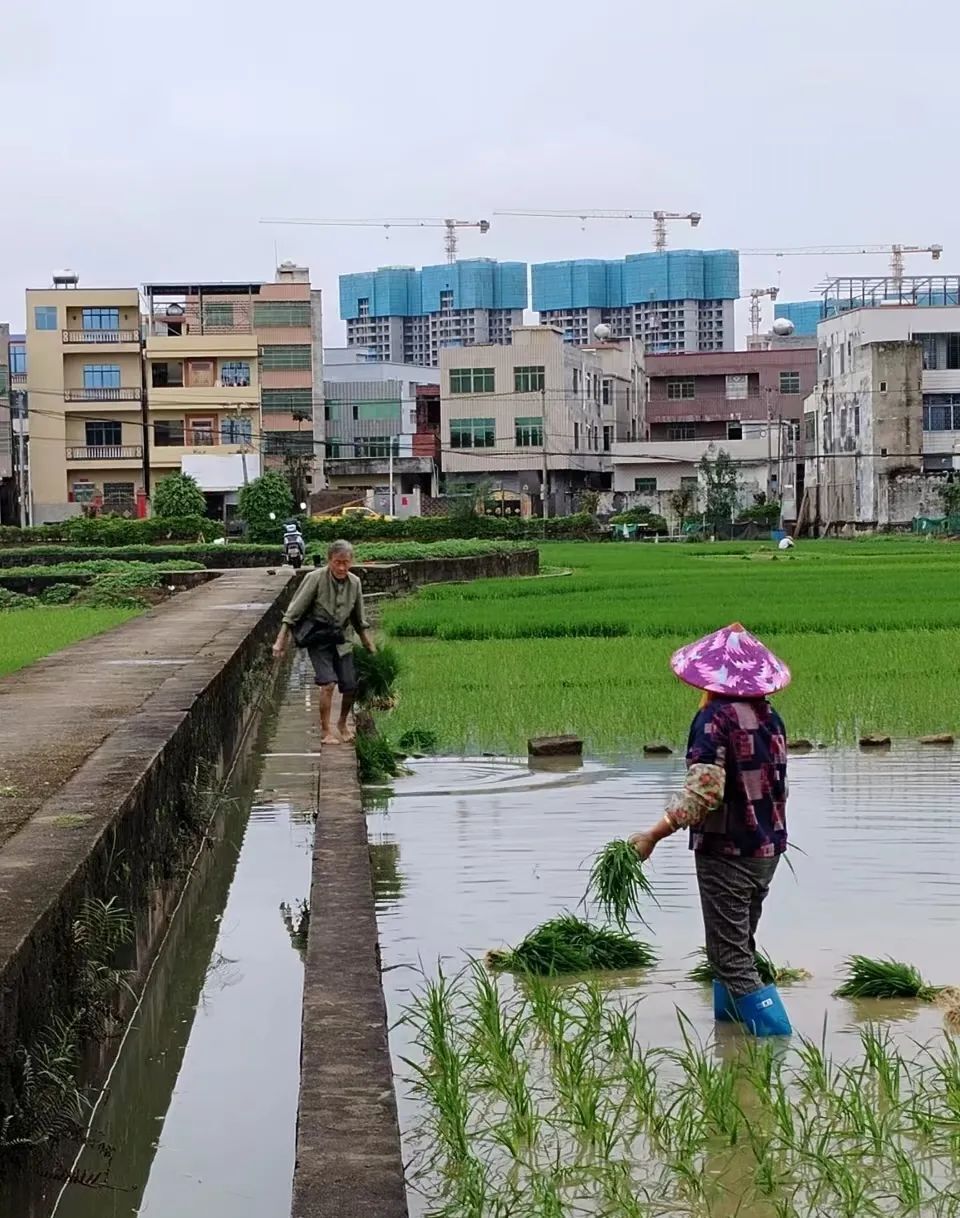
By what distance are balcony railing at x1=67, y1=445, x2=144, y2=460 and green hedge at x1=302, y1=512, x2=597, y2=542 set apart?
12.8 meters

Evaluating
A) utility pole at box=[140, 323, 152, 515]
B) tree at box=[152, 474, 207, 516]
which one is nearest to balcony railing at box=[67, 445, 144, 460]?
utility pole at box=[140, 323, 152, 515]

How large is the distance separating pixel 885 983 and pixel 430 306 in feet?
551

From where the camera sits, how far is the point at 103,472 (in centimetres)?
6756


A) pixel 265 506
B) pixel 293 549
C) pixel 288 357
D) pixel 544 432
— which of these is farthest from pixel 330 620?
pixel 544 432

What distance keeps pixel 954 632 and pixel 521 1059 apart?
16.3 meters

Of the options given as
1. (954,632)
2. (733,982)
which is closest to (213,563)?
(954,632)

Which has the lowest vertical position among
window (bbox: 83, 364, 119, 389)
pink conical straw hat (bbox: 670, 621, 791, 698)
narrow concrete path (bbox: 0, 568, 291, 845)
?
narrow concrete path (bbox: 0, 568, 291, 845)

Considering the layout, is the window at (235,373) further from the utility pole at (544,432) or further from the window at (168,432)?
the utility pole at (544,432)

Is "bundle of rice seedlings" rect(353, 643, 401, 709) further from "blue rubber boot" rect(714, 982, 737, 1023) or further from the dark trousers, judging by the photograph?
the dark trousers

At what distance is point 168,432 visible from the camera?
67312 mm

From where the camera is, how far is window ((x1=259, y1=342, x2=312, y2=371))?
6862cm

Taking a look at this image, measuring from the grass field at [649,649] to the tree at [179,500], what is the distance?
21774 mm

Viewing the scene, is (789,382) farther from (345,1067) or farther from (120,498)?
(345,1067)

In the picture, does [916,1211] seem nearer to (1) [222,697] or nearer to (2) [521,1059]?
(2) [521,1059]
